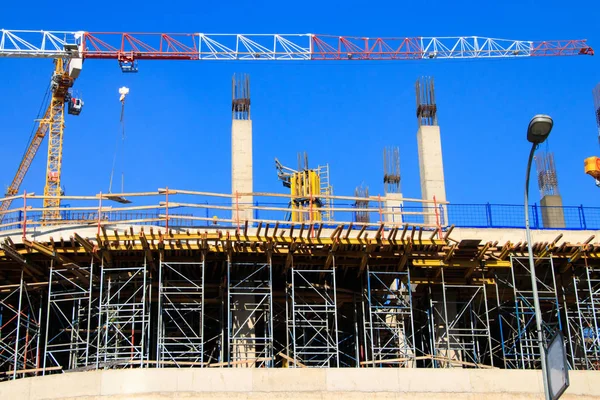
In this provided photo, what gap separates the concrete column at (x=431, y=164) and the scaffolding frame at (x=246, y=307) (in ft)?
33.4

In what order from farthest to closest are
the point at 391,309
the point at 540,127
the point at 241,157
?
1. the point at 241,157
2. the point at 391,309
3. the point at 540,127

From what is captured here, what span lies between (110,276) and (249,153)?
919cm

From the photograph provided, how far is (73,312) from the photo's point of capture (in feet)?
98.4

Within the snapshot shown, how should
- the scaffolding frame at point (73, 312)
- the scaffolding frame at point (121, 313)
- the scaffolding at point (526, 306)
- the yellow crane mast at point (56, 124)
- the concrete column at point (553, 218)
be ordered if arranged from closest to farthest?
the scaffolding frame at point (121, 313) < the scaffolding frame at point (73, 312) < the scaffolding at point (526, 306) < the concrete column at point (553, 218) < the yellow crane mast at point (56, 124)

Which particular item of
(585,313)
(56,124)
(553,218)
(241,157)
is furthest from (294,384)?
(56,124)

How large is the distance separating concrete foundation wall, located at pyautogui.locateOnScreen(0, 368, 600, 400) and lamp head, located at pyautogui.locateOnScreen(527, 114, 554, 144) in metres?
11.1

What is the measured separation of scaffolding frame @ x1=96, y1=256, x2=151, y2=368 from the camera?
28.3 meters

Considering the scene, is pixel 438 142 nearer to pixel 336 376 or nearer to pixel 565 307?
pixel 565 307

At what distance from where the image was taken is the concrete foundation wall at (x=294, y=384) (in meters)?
25.0

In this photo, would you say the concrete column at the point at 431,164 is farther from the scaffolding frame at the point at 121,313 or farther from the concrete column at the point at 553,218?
the scaffolding frame at the point at 121,313

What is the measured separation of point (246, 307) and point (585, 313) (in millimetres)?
12911

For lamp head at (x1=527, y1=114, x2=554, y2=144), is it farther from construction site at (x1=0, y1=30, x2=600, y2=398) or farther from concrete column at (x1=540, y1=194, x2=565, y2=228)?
concrete column at (x1=540, y1=194, x2=565, y2=228)

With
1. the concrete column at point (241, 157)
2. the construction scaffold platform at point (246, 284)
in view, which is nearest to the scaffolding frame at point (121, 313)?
the construction scaffold platform at point (246, 284)

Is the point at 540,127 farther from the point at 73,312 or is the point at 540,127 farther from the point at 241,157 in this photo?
the point at 241,157
